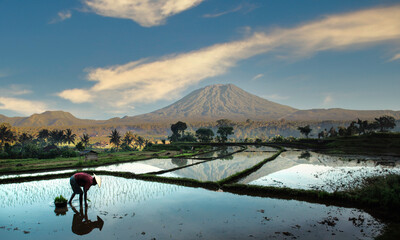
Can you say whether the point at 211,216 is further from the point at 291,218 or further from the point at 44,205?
the point at 44,205

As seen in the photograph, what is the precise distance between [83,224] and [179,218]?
15.7ft

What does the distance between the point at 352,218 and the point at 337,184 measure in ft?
24.1

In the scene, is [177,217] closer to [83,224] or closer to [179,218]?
[179,218]

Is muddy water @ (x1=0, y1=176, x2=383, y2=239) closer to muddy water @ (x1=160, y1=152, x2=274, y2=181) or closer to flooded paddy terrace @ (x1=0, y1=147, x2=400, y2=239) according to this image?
flooded paddy terrace @ (x1=0, y1=147, x2=400, y2=239)

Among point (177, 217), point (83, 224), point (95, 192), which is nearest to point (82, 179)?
point (83, 224)

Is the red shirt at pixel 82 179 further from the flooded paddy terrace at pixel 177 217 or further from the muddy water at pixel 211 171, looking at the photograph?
the muddy water at pixel 211 171

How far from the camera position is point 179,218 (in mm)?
12047

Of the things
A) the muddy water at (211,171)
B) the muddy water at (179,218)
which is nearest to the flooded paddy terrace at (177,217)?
the muddy water at (179,218)

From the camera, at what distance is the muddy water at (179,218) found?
10.2m

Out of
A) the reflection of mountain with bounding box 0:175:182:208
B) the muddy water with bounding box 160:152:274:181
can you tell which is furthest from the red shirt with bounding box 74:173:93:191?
the muddy water with bounding box 160:152:274:181

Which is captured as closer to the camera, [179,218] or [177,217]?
[179,218]

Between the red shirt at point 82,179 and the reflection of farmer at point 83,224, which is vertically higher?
the red shirt at point 82,179

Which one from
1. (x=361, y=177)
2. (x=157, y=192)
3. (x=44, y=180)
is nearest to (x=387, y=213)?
(x=361, y=177)

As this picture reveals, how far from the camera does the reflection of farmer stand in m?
10.7
